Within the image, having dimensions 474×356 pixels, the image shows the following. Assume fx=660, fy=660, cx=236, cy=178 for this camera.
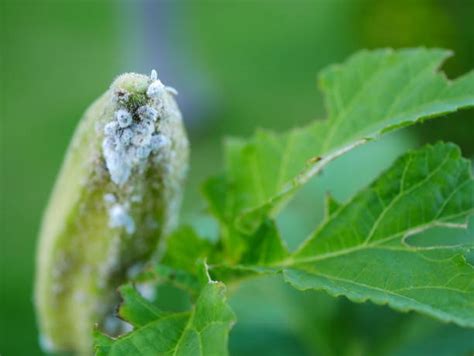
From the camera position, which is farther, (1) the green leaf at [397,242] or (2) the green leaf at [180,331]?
(1) the green leaf at [397,242]

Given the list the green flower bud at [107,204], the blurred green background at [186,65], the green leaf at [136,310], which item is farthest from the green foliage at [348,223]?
the blurred green background at [186,65]

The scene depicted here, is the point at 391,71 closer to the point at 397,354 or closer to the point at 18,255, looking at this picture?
the point at 397,354

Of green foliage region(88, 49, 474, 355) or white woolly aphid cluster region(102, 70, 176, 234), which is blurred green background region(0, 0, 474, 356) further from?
white woolly aphid cluster region(102, 70, 176, 234)

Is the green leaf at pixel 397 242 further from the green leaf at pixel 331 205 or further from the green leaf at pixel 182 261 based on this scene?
the green leaf at pixel 182 261

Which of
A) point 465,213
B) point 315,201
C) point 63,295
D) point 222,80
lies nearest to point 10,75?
point 222,80

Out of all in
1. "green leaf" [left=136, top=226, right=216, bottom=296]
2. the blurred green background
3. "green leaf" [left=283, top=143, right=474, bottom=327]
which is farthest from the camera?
the blurred green background

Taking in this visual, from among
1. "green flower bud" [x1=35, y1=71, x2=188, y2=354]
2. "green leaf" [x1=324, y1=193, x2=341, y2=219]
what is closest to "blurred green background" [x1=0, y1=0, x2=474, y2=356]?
"green leaf" [x1=324, y1=193, x2=341, y2=219]
